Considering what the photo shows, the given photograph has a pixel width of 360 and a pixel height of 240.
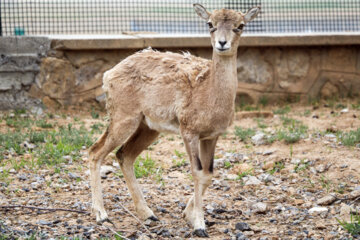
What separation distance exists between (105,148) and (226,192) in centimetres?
163

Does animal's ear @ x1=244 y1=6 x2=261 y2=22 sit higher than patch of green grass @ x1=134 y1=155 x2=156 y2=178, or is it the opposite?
animal's ear @ x1=244 y1=6 x2=261 y2=22

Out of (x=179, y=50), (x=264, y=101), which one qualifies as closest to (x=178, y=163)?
(x=179, y=50)

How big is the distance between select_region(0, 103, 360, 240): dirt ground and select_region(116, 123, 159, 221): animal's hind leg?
0.25 m

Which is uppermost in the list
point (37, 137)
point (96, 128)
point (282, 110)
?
point (37, 137)

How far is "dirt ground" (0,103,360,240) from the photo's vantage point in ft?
17.7

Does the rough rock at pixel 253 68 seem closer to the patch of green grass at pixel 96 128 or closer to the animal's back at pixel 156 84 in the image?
the patch of green grass at pixel 96 128

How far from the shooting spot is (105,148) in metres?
5.87

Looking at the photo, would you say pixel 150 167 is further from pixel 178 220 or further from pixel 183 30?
pixel 183 30

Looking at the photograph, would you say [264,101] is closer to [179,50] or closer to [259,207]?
[179,50]

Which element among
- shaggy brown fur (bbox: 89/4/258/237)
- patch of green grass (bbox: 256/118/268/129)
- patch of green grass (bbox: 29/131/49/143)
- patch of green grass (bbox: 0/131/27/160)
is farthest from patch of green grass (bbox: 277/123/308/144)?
patch of green grass (bbox: 0/131/27/160)

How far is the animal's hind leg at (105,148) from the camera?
5719mm

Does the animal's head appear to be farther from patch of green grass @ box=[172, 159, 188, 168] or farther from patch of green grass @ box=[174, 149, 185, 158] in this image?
patch of green grass @ box=[174, 149, 185, 158]

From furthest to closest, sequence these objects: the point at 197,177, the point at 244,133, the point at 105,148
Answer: the point at 244,133
the point at 105,148
the point at 197,177

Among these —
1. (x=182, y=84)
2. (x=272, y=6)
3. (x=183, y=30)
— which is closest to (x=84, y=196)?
(x=182, y=84)
